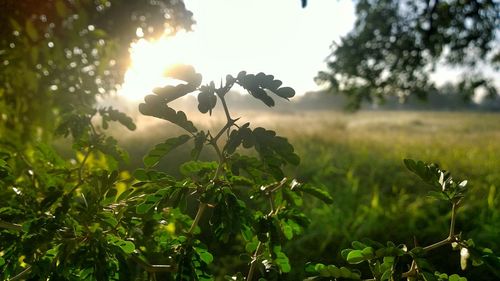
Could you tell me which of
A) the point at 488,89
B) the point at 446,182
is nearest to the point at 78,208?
the point at 446,182

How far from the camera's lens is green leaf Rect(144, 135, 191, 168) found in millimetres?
941

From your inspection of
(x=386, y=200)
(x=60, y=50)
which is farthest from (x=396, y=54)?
(x=60, y=50)

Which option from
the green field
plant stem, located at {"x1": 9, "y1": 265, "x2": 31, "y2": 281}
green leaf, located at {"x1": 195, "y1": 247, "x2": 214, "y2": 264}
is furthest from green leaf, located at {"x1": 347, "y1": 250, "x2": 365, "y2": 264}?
the green field

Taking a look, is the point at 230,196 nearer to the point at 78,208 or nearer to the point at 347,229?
the point at 78,208

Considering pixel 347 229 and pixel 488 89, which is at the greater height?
pixel 488 89

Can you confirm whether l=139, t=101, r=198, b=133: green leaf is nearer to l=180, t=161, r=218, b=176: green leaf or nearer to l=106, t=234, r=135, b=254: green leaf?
l=180, t=161, r=218, b=176: green leaf

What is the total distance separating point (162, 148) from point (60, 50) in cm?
118

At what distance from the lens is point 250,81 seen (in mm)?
870

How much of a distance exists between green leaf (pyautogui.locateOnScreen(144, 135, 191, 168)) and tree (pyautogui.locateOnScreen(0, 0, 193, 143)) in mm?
761

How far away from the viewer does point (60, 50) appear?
6.03ft

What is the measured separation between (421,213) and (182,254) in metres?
4.68

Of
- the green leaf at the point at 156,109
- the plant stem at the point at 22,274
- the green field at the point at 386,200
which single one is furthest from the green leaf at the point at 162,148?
the green field at the point at 386,200

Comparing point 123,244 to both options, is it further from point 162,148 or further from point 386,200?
point 386,200

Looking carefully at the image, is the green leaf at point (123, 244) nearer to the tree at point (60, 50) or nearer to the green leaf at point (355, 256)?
the green leaf at point (355, 256)
